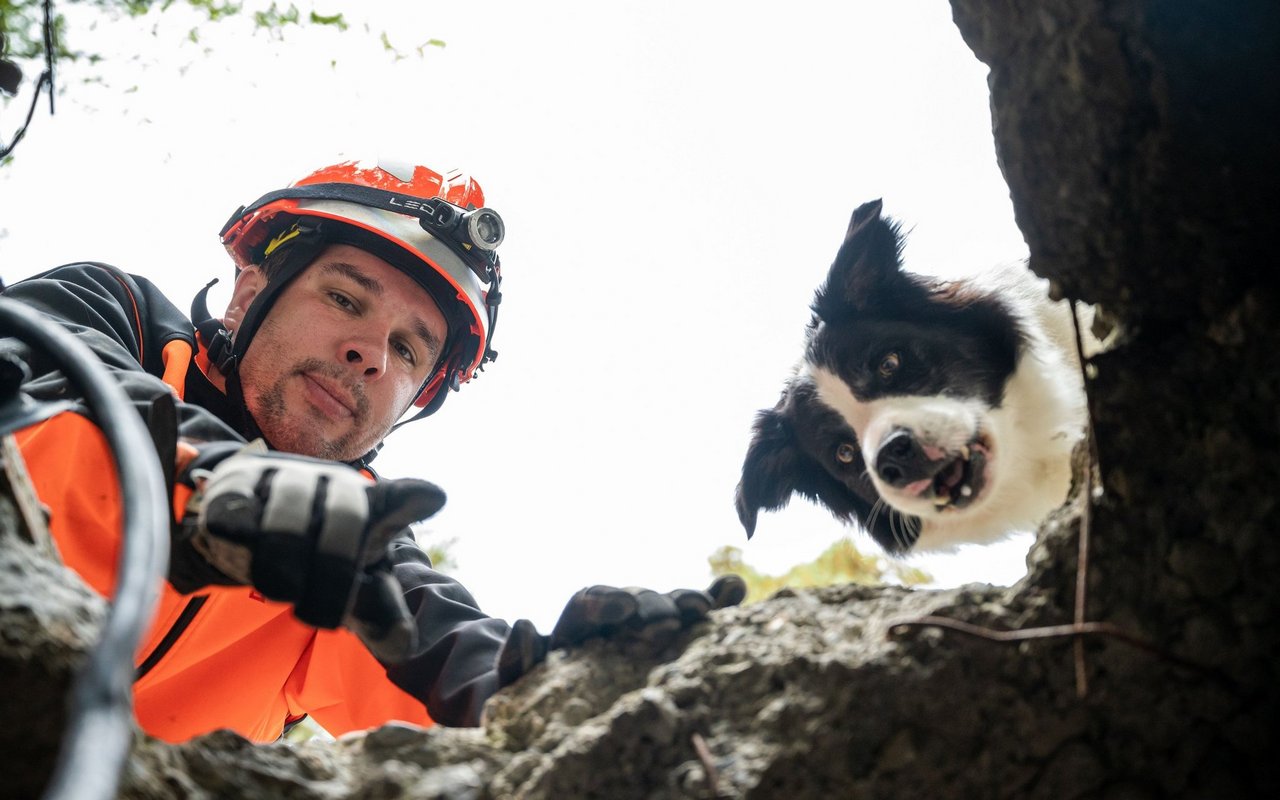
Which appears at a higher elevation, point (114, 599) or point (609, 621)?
point (609, 621)

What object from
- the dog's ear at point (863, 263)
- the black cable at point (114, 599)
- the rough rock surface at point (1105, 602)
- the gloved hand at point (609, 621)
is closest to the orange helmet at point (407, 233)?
the dog's ear at point (863, 263)

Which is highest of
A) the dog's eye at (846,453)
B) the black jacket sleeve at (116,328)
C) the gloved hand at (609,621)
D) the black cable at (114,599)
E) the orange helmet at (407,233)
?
the orange helmet at (407,233)

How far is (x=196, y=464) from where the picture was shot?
1767mm

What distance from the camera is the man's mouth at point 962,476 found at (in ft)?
10.7

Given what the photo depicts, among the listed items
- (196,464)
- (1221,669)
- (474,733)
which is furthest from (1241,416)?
(196,464)

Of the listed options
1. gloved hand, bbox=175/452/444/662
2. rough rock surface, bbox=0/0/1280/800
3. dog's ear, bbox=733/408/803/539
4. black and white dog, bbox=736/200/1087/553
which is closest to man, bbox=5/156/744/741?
gloved hand, bbox=175/452/444/662

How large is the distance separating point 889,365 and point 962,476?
0.50m

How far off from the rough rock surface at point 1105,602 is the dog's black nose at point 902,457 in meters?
1.66

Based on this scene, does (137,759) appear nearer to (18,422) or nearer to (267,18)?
(18,422)

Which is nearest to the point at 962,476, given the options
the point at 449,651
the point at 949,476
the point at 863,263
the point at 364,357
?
the point at 949,476

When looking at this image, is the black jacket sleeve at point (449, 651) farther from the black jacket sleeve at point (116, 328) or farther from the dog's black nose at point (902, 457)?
the dog's black nose at point (902, 457)

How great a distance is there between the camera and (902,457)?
320cm

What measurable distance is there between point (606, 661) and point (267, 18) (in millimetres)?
2876

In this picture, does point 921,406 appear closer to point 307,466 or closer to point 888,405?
point 888,405
